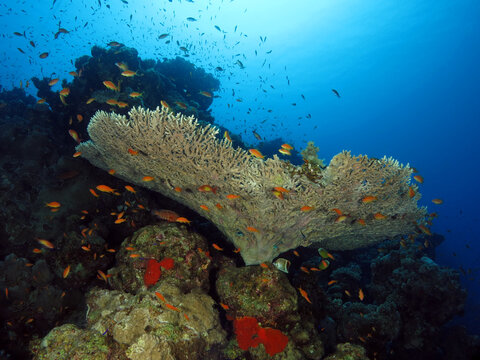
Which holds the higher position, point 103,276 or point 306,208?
point 306,208

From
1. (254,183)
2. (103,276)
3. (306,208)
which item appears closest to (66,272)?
(103,276)

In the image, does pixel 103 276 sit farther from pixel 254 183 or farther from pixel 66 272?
pixel 254 183

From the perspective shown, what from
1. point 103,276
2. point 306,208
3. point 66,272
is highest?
point 306,208

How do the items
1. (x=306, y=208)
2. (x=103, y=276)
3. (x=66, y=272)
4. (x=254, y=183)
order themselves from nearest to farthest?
(x=306, y=208) → (x=254, y=183) → (x=66, y=272) → (x=103, y=276)

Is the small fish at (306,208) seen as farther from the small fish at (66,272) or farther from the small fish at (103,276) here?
the small fish at (66,272)

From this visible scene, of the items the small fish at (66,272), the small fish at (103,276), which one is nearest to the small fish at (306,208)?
the small fish at (103,276)

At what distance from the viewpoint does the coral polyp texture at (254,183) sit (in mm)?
4316

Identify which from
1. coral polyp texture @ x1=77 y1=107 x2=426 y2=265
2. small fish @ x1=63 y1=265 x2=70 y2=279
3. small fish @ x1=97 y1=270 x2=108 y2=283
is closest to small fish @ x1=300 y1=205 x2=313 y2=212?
coral polyp texture @ x1=77 y1=107 x2=426 y2=265

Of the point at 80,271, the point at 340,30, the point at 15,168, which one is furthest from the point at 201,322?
the point at 340,30

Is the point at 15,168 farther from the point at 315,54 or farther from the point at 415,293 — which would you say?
the point at 315,54

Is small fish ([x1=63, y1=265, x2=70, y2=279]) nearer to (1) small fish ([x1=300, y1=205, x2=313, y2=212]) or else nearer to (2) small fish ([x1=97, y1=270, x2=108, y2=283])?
(2) small fish ([x1=97, y1=270, x2=108, y2=283])

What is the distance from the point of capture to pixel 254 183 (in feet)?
14.5

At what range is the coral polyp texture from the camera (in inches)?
170

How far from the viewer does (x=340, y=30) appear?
60.3 meters
